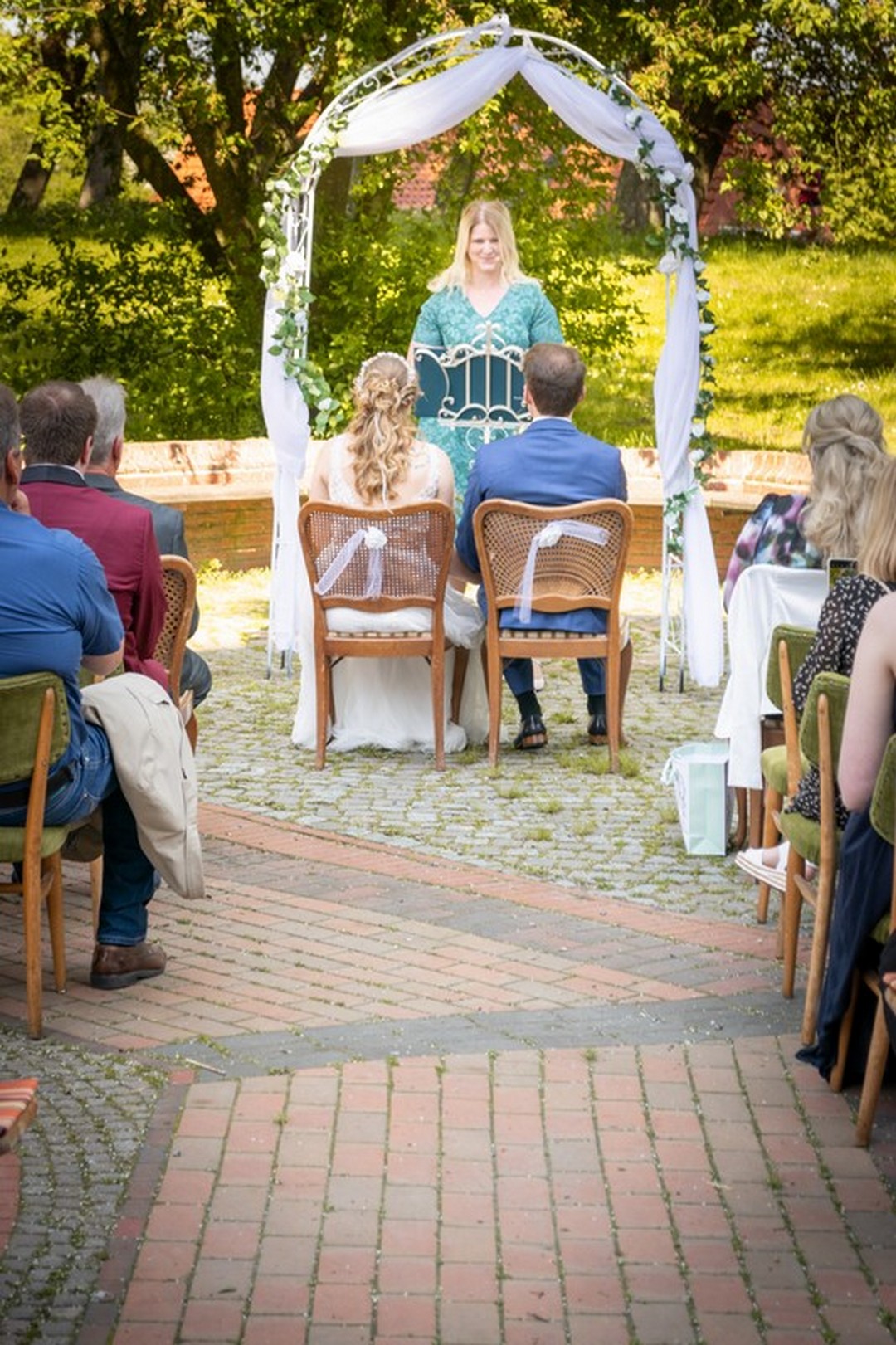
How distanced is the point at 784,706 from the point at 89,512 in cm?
206

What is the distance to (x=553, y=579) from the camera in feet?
28.0

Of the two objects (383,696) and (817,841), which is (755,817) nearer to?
(817,841)

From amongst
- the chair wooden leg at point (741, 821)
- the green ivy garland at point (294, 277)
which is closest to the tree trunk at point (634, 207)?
the green ivy garland at point (294, 277)

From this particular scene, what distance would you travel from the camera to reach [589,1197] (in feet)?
14.1

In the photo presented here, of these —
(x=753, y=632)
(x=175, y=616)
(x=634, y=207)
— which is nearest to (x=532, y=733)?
(x=753, y=632)

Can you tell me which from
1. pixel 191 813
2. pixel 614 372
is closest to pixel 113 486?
pixel 191 813

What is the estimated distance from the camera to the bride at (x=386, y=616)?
28.4 feet

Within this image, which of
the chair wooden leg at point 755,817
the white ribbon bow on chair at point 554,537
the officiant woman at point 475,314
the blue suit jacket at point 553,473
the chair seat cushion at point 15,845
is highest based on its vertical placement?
the officiant woman at point 475,314

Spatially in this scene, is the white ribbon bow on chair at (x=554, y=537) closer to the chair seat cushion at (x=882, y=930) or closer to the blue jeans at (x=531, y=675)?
the blue jeans at (x=531, y=675)

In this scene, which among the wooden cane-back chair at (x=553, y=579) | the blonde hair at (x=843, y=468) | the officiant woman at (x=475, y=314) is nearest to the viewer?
the blonde hair at (x=843, y=468)

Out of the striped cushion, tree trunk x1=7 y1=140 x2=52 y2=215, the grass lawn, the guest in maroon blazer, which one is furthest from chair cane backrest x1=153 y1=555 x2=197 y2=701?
tree trunk x1=7 y1=140 x2=52 y2=215

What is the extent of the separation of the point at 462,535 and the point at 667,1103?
4.30 metres

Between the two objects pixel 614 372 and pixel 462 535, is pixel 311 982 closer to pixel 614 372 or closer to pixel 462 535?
pixel 462 535

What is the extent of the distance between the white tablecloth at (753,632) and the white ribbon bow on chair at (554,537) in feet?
4.50
